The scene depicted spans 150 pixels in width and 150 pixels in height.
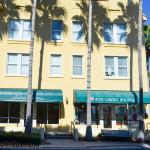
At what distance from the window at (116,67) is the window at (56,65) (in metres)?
4.34

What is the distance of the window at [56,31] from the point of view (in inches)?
799

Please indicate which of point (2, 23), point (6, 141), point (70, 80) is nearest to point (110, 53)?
point (70, 80)

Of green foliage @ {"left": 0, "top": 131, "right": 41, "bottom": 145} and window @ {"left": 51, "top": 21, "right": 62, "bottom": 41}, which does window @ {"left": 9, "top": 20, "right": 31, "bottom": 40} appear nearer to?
window @ {"left": 51, "top": 21, "right": 62, "bottom": 41}

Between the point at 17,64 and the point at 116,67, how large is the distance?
29.8 feet

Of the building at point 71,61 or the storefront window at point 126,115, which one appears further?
the storefront window at point 126,115

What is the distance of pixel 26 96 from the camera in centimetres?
1750

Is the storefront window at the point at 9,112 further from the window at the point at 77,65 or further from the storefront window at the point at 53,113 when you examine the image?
the window at the point at 77,65

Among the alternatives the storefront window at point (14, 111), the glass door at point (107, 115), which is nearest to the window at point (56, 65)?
the storefront window at point (14, 111)

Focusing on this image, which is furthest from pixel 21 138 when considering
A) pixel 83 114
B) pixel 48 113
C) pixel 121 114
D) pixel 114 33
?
pixel 114 33

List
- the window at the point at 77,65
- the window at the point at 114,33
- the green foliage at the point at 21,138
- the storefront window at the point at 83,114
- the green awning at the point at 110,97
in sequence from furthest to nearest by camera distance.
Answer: the window at the point at 114,33 → the window at the point at 77,65 → the storefront window at the point at 83,114 → the green awning at the point at 110,97 → the green foliage at the point at 21,138

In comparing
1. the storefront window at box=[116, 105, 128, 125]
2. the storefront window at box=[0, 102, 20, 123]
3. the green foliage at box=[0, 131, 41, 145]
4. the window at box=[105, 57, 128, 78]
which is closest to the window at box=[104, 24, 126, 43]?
the window at box=[105, 57, 128, 78]

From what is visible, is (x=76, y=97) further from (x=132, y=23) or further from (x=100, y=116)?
(x=132, y=23)

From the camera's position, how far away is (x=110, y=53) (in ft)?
66.7

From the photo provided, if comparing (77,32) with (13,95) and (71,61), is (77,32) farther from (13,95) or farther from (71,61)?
(13,95)
